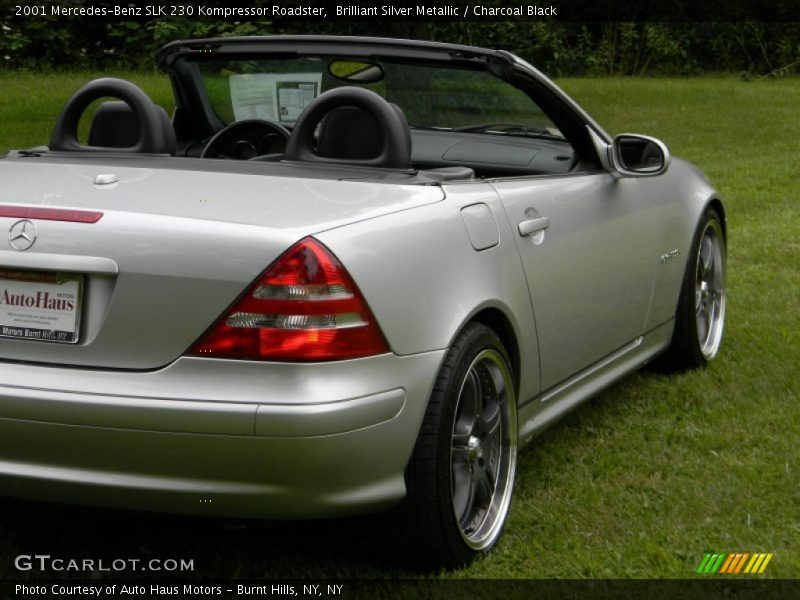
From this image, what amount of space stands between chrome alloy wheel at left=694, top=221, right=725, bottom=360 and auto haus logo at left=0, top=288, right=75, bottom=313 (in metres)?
3.50

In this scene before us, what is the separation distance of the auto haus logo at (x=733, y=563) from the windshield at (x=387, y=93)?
5.96 ft

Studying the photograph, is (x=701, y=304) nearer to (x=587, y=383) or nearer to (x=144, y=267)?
(x=587, y=383)

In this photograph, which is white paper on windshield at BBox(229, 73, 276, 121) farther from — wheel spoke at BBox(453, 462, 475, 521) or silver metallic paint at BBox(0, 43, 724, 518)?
wheel spoke at BBox(453, 462, 475, 521)

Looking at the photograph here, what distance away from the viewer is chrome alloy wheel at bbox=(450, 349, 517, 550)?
396cm

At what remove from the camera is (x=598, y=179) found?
16.3 ft

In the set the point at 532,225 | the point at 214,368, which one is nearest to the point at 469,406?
the point at 532,225

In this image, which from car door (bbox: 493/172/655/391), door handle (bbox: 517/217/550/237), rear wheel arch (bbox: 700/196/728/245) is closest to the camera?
door handle (bbox: 517/217/550/237)

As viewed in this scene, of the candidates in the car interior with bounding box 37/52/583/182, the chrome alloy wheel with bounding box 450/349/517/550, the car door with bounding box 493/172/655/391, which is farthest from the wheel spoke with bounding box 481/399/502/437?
the car interior with bounding box 37/52/583/182

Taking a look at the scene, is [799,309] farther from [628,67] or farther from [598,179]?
[628,67]

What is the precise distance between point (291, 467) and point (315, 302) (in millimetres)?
396

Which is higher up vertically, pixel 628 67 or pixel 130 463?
pixel 130 463

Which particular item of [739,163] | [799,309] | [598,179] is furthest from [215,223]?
[739,163]

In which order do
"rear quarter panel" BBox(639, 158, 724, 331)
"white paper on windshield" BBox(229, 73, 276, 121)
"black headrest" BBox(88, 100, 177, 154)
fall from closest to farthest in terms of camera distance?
"black headrest" BBox(88, 100, 177, 154) → "white paper on windshield" BBox(229, 73, 276, 121) → "rear quarter panel" BBox(639, 158, 724, 331)

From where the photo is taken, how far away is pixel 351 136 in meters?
4.23
